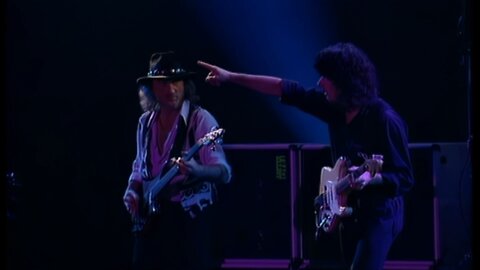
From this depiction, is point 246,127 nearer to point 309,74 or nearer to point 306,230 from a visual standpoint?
point 309,74

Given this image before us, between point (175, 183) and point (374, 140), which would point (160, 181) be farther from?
point (374, 140)

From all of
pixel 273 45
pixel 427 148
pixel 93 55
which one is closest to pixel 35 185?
pixel 93 55

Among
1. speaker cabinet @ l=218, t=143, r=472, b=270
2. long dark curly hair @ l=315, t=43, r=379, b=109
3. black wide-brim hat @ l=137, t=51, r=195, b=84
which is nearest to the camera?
long dark curly hair @ l=315, t=43, r=379, b=109

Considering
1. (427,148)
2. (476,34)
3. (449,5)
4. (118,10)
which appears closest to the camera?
(476,34)

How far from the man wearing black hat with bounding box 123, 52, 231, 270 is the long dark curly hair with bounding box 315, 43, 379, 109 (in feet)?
2.57

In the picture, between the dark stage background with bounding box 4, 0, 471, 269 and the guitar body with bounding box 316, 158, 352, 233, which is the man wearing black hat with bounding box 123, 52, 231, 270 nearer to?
the guitar body with bounding box 316, 158, 352, 233

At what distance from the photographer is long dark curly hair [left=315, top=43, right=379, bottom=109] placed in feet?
14.1

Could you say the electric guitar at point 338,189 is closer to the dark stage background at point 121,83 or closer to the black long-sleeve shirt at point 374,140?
the black long-sleeve shirt at point 374,140

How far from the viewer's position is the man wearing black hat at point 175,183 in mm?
4695

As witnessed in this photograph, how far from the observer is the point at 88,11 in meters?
6.33

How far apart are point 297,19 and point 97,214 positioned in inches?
86.1

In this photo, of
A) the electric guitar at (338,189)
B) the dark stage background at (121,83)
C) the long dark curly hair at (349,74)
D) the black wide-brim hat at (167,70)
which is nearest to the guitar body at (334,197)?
the electric guitar at (338,189)

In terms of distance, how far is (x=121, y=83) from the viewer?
20.8 ft

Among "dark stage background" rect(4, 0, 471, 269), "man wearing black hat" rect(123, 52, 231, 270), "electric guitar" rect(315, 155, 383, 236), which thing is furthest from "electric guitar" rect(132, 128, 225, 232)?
"dark stage background" rect(4, 0, 471, 269)
